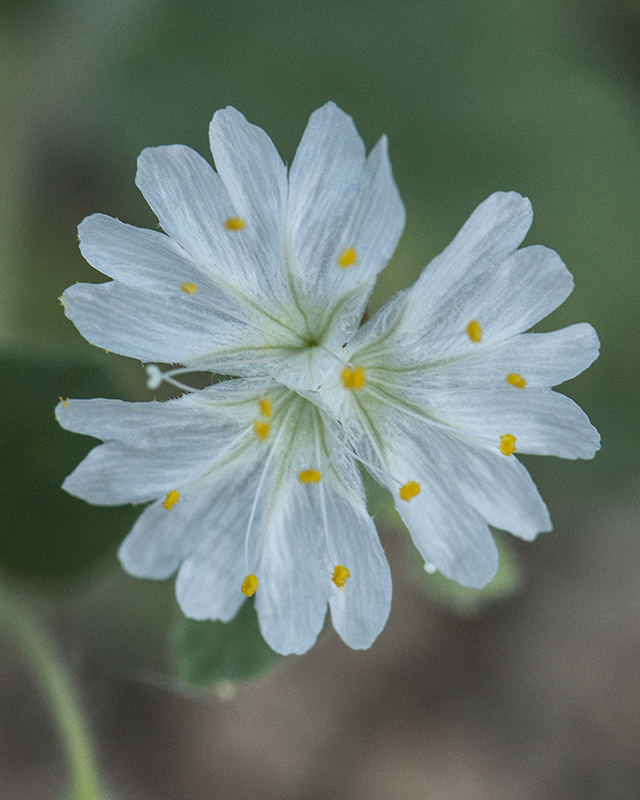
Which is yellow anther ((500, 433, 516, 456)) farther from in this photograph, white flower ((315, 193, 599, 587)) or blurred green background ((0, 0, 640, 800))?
blurred green background ((0, 0, 640, 800))

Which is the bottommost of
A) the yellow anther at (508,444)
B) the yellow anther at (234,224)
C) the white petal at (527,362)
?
the yellow anther at (508,444)

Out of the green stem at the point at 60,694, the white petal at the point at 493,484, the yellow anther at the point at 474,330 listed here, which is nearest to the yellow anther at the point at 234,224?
the yellow anther at the point at 474,330

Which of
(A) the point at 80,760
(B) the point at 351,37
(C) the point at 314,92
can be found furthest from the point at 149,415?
(B) the point at 351,37

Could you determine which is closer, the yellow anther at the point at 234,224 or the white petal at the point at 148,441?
the yellow anther at the point at 234,224

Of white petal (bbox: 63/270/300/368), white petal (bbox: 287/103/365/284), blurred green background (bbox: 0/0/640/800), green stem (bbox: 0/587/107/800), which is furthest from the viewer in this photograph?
blurred green background (bbox: 0/0/640/800)

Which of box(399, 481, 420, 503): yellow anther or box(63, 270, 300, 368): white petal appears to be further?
box(399, 481, 420, 503): yellow anther

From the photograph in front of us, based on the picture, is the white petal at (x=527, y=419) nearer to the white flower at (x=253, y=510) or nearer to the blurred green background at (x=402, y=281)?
the white flower at (x=253, y=510)

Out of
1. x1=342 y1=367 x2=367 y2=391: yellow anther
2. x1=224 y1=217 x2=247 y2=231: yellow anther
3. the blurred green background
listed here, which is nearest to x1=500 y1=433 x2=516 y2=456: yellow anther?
x1=342 y1=367 x2=367 y2=391: yellow anther
